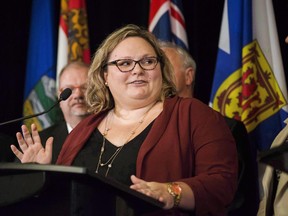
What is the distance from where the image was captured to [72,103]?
393 cm

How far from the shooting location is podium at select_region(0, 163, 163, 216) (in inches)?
69.7

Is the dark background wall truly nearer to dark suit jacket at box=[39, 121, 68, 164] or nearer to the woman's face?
dark suit jacket at box=[39, 121, 68, 164]

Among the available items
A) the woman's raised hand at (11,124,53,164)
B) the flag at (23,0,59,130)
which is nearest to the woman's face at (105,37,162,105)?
the woman's raised hand at (11,124,53,164)

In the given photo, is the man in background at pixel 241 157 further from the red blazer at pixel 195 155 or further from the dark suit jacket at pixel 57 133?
the red blazer at pixel 195 155

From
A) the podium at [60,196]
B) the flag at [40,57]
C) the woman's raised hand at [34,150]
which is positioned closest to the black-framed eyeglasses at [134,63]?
the woman's raised hand at [34,150]

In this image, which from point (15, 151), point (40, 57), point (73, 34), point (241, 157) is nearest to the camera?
point (15, 151)

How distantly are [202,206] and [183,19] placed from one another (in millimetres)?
2264

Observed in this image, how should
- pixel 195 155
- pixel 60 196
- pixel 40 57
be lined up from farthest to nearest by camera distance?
pixel 40 57 < pixel 195 155 < pixel 60 196

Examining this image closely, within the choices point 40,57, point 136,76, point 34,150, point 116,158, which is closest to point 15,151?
point 34,150

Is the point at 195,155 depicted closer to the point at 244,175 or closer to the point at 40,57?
the point at 244,175

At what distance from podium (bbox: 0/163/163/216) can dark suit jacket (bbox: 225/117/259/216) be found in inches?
63.6

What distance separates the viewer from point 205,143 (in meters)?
2.29

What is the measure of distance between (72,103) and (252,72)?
1089mm

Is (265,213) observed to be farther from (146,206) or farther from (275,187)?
(146,206)
